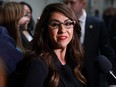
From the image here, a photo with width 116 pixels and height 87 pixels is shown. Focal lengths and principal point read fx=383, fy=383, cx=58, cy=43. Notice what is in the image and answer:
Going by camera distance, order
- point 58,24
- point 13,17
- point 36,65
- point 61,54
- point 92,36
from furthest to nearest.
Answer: point 92,36
point 13,17
point 61,54
point 58,24
point 36,65

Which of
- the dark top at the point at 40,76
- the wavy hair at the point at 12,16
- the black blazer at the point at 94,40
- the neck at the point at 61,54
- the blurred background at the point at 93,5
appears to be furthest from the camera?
the blurred background at the point at 93,5

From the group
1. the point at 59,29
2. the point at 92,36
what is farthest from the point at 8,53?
the point at 92,36

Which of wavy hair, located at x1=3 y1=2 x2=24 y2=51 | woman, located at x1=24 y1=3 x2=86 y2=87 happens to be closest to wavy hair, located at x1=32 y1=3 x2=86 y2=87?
woman, located at x1=24 y1=3 x2=86 y2=87

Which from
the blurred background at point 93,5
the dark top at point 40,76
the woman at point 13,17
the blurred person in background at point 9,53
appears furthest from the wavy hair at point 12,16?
the blurred background at point 93,5

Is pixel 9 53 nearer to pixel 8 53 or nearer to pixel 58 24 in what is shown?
pixel 8 53

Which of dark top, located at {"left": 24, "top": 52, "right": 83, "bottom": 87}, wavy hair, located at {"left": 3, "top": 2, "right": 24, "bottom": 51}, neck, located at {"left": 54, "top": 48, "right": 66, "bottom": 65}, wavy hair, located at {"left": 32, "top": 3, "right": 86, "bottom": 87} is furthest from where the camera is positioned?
wavy hair, located at {"left": 3, "top": 2, "right": 24, "bottom": 51}

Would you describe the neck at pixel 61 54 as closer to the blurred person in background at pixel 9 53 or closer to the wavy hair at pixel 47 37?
the wavy hair at pixel 47 37

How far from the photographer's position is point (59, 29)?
99.6 inches

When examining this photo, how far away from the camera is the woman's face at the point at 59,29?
252 cm

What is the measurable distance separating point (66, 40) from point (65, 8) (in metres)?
0.21

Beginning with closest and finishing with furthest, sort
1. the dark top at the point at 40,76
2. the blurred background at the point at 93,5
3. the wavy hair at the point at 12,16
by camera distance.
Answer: the dark top at the point at 40,76
the wavy hair at the point at 12,16
the blurred background at the point at 93,5

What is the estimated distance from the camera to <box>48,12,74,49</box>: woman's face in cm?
252

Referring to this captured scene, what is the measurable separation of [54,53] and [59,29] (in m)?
0.17

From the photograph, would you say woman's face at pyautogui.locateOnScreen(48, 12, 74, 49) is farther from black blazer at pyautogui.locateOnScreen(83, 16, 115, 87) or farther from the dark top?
black blazer at pyautogui.locateOnScreen(83, 16, 115, 87)
